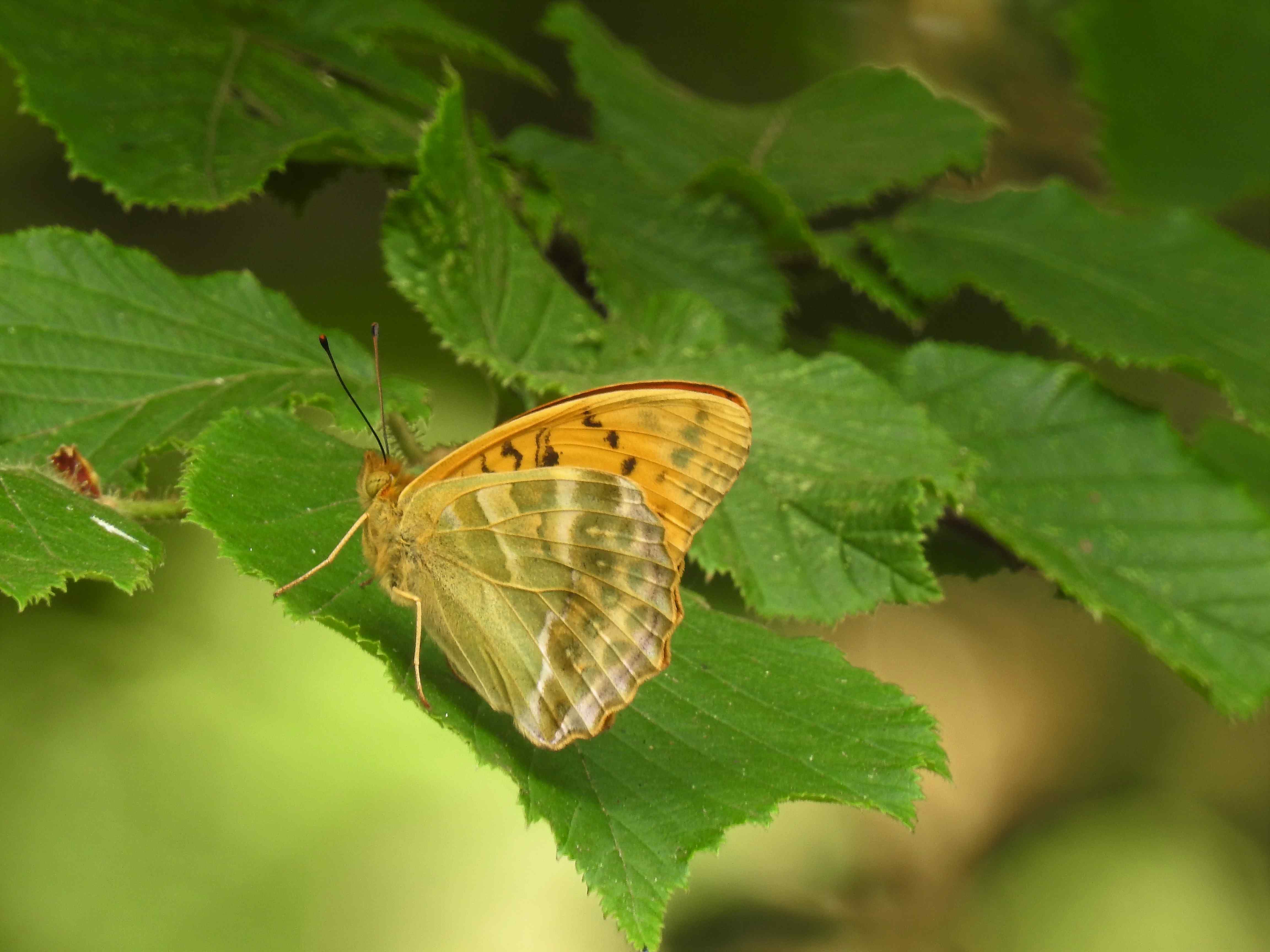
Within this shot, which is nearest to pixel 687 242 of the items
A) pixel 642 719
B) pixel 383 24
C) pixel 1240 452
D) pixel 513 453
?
pixel 383 24

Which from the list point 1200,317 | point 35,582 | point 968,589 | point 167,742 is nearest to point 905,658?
point 968,589

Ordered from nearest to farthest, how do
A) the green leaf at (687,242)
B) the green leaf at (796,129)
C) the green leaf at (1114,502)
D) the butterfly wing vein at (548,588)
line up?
the butterfly wing vein at (548,588), the green leaf at (1114,502), the green leaf at (687,242), the green leaf at (796,129)

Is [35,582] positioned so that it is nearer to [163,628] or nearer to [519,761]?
[519,761]

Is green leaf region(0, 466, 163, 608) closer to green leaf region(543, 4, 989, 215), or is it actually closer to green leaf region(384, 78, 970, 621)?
green leaf region(384, 78, 970, 621)

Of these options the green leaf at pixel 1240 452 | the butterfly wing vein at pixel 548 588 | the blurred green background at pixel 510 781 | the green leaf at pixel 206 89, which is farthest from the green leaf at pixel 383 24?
the green leaf at pixel 1240 452

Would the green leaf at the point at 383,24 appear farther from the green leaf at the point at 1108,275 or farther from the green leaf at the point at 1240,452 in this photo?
the green leaf at the point at 1240,452

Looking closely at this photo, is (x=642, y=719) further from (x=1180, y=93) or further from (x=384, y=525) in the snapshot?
(x=1180, y=93)
